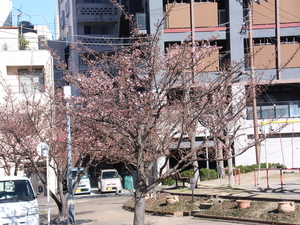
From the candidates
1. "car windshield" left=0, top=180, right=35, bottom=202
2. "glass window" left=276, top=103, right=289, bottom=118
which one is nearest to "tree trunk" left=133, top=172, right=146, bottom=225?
"car windshield" left=0, top=180, right=35, bottom=202

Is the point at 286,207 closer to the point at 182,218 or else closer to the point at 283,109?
the point at 182,218

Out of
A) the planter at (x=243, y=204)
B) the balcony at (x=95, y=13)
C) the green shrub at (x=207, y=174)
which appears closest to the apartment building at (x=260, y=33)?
the green shrub at (x=207, y=174)

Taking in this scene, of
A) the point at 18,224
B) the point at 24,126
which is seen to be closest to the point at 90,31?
the point at 24,126

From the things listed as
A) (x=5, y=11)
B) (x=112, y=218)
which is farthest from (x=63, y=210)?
(x=5, y=11)

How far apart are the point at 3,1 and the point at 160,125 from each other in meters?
34.8

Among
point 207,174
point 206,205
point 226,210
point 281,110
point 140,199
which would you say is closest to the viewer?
point 140,199

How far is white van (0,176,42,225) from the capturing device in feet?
44.4

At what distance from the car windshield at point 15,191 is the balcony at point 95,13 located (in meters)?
38.4

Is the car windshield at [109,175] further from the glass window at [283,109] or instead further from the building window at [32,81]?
the glass window at [283,109]

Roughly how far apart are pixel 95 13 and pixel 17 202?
39950 millimetres

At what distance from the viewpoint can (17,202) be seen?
45.7ft

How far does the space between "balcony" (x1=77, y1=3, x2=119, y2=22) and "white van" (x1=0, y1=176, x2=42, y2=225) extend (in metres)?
38.5

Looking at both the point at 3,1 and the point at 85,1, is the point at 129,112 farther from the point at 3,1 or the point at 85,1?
the point at 85,1

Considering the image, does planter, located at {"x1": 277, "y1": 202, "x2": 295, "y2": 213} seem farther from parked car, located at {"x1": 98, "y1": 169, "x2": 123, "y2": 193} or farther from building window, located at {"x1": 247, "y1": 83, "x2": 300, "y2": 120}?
parked car, located at {"x1": 98, "y1": 169, "x2": 123, "y2": 193}
